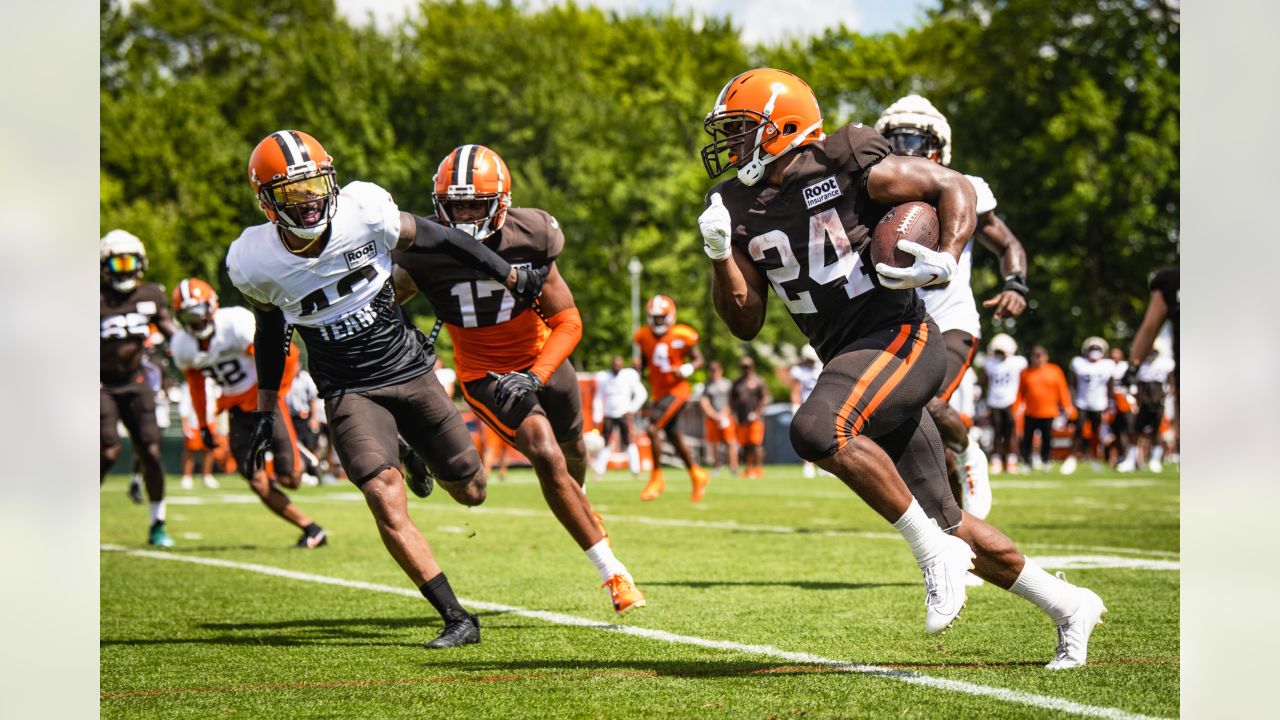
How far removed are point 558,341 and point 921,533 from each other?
2544 mm

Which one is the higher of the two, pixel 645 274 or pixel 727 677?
pixel 645 274

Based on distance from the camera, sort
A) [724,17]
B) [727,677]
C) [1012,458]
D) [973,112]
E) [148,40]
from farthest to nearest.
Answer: [724,17] → [148,40] → [973,112] → [1012,458] → [727,677]

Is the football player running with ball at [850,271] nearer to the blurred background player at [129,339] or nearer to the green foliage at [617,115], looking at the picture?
the blurred background player at [129,339]

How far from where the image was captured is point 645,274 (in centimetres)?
4225

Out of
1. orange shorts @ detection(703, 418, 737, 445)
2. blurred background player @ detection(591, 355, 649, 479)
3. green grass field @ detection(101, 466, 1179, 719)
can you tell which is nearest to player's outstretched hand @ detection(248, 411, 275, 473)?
green grass field @ detection(101, 466, 1179, 719)

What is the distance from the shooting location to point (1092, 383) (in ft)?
81.3

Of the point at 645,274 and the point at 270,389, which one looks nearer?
the point at 270,389

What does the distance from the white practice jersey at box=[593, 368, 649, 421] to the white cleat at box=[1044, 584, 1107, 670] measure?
1859 centimetres

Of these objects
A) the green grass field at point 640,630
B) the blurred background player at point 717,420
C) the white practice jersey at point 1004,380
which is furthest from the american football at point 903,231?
the blurred background player at point 717,420

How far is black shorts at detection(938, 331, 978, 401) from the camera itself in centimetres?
732

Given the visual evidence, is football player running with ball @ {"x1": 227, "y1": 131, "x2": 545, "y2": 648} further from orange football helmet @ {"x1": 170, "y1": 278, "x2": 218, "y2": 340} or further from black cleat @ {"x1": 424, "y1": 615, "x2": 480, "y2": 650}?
orange football helmet @ {"x1": 170, "y1": 278, "x2": 218, "y2": 340}
